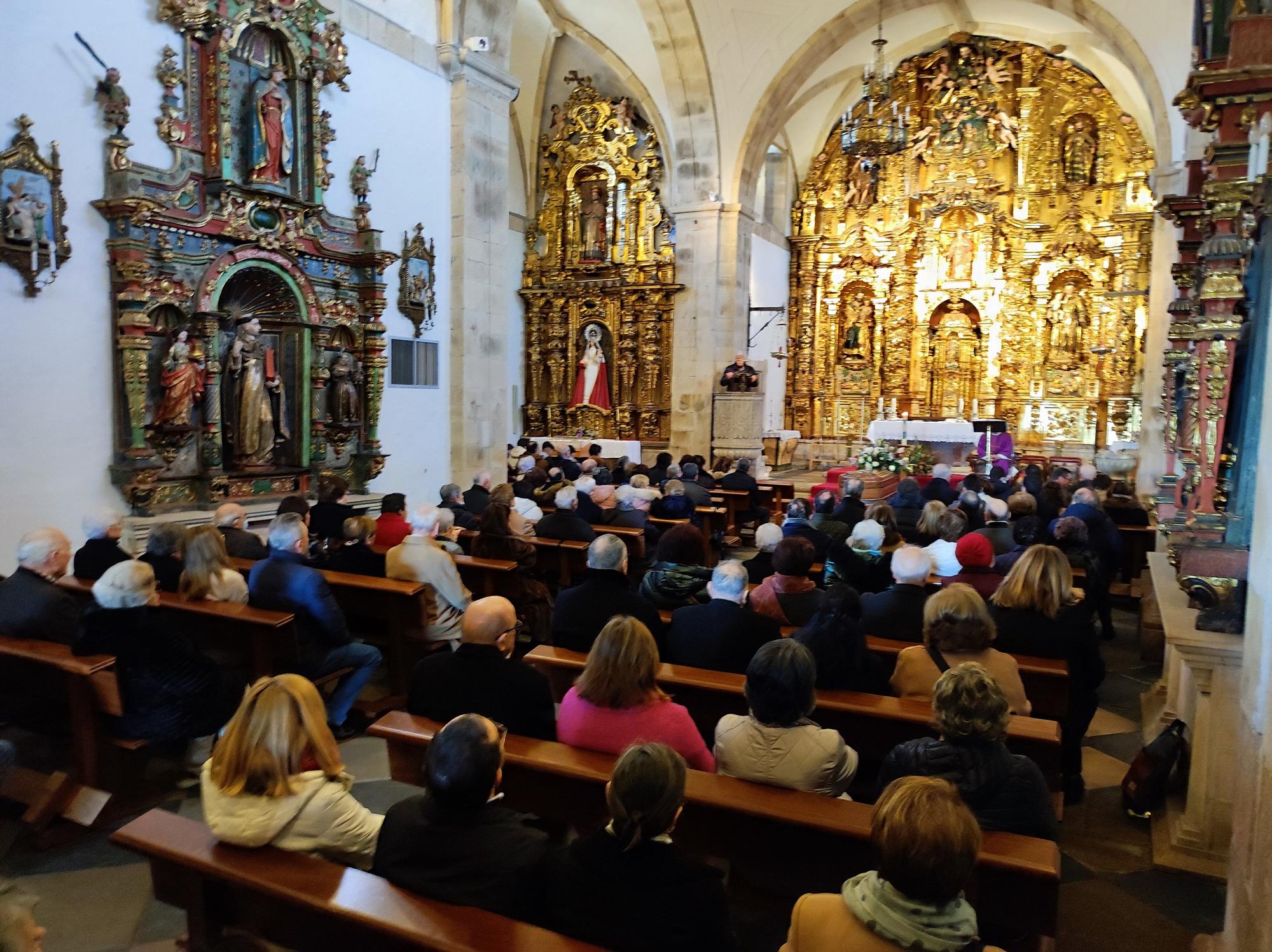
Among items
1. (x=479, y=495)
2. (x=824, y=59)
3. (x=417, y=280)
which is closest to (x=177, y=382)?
(x=479, y=495)

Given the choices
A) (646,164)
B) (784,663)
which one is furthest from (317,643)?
(646,164)

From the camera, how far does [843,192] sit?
1902cm

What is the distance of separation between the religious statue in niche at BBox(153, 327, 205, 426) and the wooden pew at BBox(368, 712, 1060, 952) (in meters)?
4.89

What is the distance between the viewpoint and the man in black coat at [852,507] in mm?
6629

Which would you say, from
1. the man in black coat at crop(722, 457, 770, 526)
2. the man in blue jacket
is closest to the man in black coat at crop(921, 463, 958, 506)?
the man in black coat at crop(722, 457, 770, 526)

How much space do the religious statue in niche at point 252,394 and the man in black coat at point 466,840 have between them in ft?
21.0

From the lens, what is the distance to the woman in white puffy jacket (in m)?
2.26

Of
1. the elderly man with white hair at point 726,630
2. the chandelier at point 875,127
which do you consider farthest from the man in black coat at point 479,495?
the chandelier at point 875,127

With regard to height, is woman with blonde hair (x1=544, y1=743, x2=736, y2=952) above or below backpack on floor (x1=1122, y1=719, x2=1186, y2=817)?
above

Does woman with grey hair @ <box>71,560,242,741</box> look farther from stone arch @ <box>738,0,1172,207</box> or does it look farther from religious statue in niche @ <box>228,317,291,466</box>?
stone arch @ <box>738,0,1172,207</box>

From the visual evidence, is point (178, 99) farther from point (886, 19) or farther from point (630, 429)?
point (886, 19)

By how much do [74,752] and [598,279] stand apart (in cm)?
1469

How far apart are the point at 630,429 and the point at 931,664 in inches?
553

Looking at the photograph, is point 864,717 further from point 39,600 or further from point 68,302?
point 68,302
